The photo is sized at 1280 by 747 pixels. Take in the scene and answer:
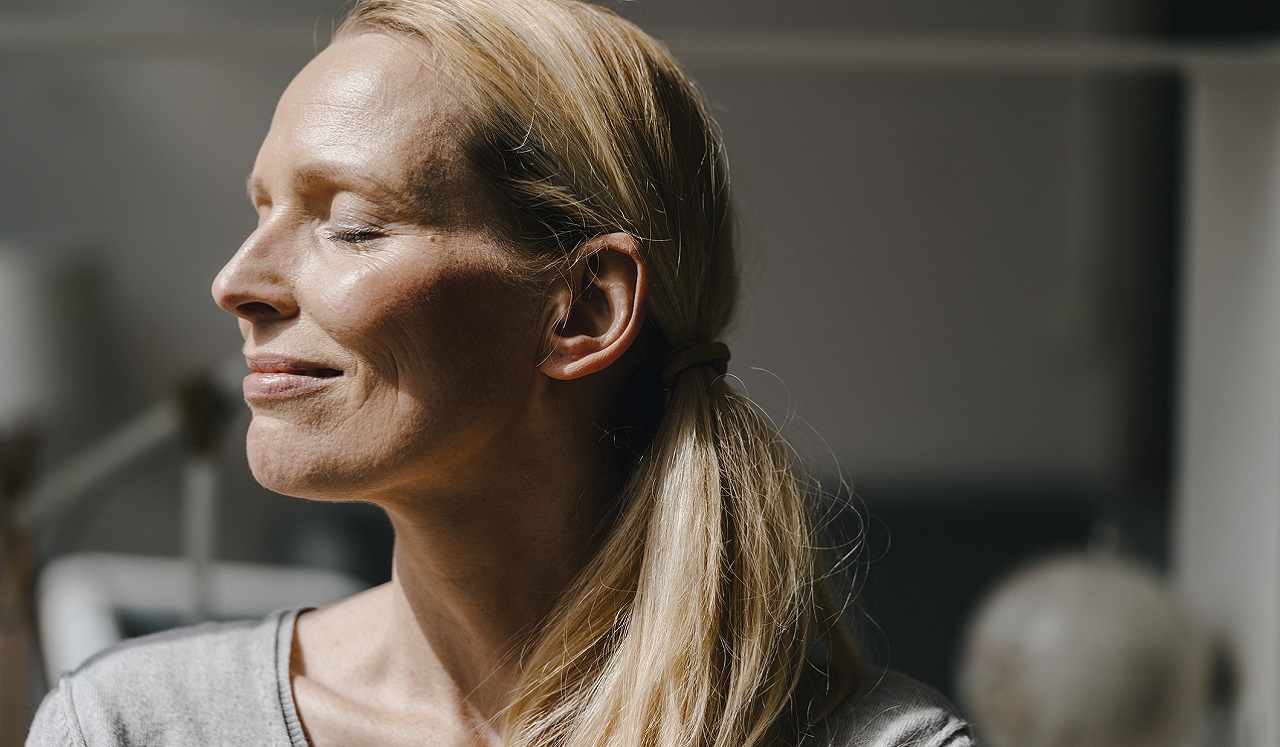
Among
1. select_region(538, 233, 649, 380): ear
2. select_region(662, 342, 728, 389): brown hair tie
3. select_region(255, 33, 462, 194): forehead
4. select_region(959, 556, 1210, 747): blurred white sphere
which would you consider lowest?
select_region(959, 556, 1210, 747): blurred white sphere

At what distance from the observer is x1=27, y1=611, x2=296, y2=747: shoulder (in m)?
0.94

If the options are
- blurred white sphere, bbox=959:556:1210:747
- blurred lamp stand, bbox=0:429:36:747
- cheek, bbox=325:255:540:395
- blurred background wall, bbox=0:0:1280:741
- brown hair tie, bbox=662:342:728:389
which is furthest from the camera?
blurred background wall, bbox=0:0:1280:741

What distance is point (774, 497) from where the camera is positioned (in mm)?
1004

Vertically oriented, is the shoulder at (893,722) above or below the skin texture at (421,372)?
below

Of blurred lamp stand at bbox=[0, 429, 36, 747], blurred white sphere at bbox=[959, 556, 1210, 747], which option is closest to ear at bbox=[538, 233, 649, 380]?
blurred lamp stand at bbox=[0, 429, 36, 747]

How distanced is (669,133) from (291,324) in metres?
0.31

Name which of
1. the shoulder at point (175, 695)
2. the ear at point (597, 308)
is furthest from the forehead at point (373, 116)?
the shoulder at point (175, 695)

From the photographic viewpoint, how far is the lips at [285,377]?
34.6 inches

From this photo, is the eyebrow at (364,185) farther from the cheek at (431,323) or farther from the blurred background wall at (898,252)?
the blurred background wall at (898,252)

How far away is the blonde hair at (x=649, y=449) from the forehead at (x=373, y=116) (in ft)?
0.05

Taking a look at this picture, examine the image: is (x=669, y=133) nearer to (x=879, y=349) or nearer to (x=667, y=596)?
(x=667, y=596)

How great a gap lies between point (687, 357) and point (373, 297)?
25 cm

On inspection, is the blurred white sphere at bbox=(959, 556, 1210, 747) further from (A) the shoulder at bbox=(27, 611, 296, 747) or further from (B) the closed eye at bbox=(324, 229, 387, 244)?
(B) the closed eye at bbox=(324, 229, 387, 244)

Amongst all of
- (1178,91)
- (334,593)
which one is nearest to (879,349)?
(1178,91)
